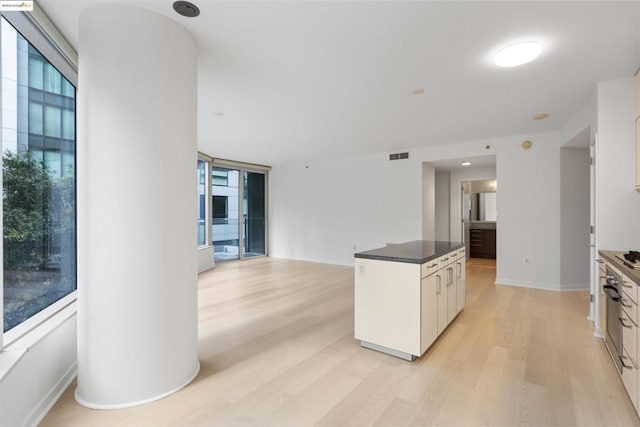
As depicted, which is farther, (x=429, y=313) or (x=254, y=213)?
(x=254, y=213)

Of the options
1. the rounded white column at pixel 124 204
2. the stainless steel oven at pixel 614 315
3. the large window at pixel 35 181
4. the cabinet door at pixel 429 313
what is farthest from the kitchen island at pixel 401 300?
the large window at pixel 35 181

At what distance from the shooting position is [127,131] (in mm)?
1927

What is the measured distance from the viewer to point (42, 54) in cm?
227

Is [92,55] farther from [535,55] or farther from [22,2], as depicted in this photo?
[535,55]

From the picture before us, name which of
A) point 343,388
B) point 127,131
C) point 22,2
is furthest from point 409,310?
point 22,2

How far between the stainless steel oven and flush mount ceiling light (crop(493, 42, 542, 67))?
1884 millimetres

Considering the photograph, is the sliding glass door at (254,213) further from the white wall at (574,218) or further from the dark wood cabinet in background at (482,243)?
the white wall at (574,218)

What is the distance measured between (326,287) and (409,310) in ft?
9.01

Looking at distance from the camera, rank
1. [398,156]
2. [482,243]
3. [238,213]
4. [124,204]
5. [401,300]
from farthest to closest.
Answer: [238,213] → [482,243] → [398,156] → [401,300] → [124,204]

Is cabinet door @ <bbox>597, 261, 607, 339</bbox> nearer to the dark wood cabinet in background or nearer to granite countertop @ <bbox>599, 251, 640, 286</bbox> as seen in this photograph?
granite countertop @ <bbox>599, 251, 640, 286</bbox>

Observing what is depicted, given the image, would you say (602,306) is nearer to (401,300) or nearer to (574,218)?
(401,300)

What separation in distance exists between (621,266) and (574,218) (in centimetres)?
333

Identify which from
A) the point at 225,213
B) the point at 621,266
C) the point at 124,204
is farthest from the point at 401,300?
the point at 225,213

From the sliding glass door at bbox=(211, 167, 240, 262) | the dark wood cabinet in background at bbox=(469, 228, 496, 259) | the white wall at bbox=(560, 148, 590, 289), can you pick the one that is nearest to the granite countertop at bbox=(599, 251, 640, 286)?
the white wall at bbox=(560, 148, 590, 289)
